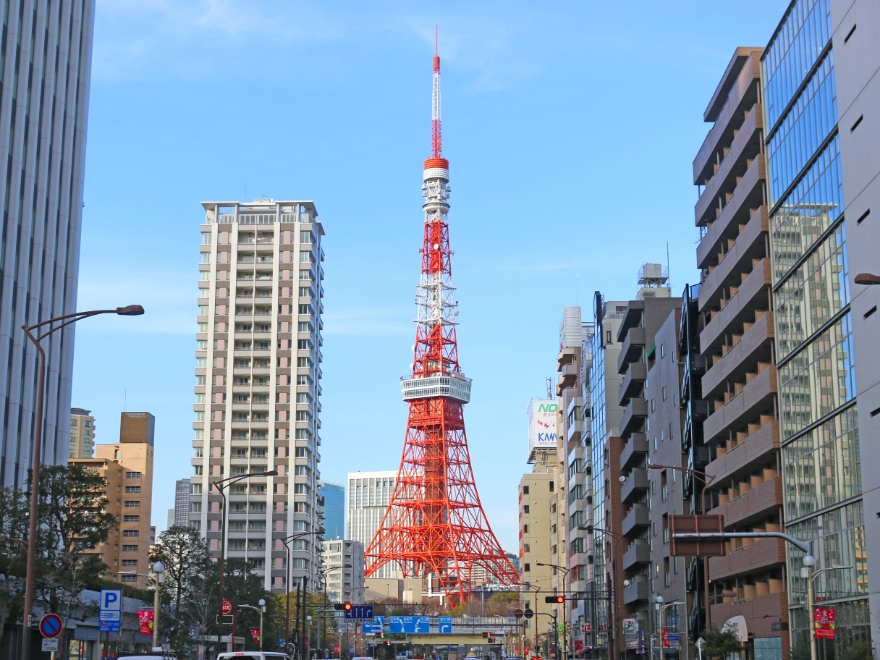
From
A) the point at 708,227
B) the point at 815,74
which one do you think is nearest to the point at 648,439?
the point at 708,227

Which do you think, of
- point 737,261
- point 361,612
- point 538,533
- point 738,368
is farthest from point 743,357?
point 538,533

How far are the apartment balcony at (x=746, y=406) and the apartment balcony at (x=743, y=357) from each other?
1007 millimetres

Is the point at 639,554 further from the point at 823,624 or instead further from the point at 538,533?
the point at 538,533

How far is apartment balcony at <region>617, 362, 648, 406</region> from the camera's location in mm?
82438

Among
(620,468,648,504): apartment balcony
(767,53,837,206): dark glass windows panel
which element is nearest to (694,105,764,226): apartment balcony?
(767,53,837,206): dark glass windows panel

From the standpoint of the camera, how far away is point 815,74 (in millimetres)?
46562

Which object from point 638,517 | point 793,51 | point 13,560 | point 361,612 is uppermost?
point 793,51

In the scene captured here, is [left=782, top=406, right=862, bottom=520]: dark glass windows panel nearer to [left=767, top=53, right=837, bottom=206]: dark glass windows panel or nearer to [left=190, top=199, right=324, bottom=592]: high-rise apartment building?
[left=767, top=53, right=837, bottom=206]: dark glass windows panel

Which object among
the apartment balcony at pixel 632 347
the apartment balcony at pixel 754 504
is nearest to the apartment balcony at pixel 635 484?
the apartment balcony at pixel 632 347

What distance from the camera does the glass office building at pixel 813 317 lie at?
142ft

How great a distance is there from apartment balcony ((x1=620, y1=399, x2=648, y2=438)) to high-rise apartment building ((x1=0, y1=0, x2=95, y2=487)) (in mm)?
37758

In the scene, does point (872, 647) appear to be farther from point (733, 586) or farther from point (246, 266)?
point (246, 266)

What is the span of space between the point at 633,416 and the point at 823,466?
3650 cm

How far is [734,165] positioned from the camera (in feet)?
190
